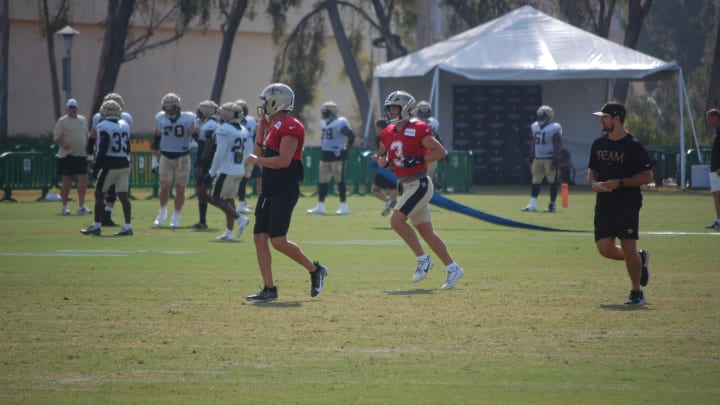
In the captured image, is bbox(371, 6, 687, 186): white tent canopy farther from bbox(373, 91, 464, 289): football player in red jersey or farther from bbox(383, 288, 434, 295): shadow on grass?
bbox(383, 288, 434, 295): shadow on grass

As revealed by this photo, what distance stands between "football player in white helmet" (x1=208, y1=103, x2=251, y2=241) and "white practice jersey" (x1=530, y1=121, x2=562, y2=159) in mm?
9725

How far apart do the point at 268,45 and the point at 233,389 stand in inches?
2236

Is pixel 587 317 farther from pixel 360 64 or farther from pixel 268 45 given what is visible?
pixel 268 45

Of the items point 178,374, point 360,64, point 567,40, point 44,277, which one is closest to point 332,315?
point 178,374

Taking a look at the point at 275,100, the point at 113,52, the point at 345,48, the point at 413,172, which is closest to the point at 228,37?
the point at 345,48

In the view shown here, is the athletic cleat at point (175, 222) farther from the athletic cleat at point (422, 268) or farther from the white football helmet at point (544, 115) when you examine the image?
the athletic cleat at point (422, 268)

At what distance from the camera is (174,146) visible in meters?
22.9

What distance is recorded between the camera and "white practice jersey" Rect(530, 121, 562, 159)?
28000 millimetres

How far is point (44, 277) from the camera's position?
1474cm

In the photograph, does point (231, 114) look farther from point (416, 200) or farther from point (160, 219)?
point (416, 200)

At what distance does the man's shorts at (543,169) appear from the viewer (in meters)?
28.0

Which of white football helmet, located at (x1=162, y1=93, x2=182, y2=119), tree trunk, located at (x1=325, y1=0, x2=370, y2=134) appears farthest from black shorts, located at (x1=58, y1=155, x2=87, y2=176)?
tree trunk, located at (x1=325, y1=0, x2=370, y2=134)

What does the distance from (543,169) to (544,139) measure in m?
0.67

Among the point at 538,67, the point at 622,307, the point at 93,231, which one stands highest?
the point at 538,67
